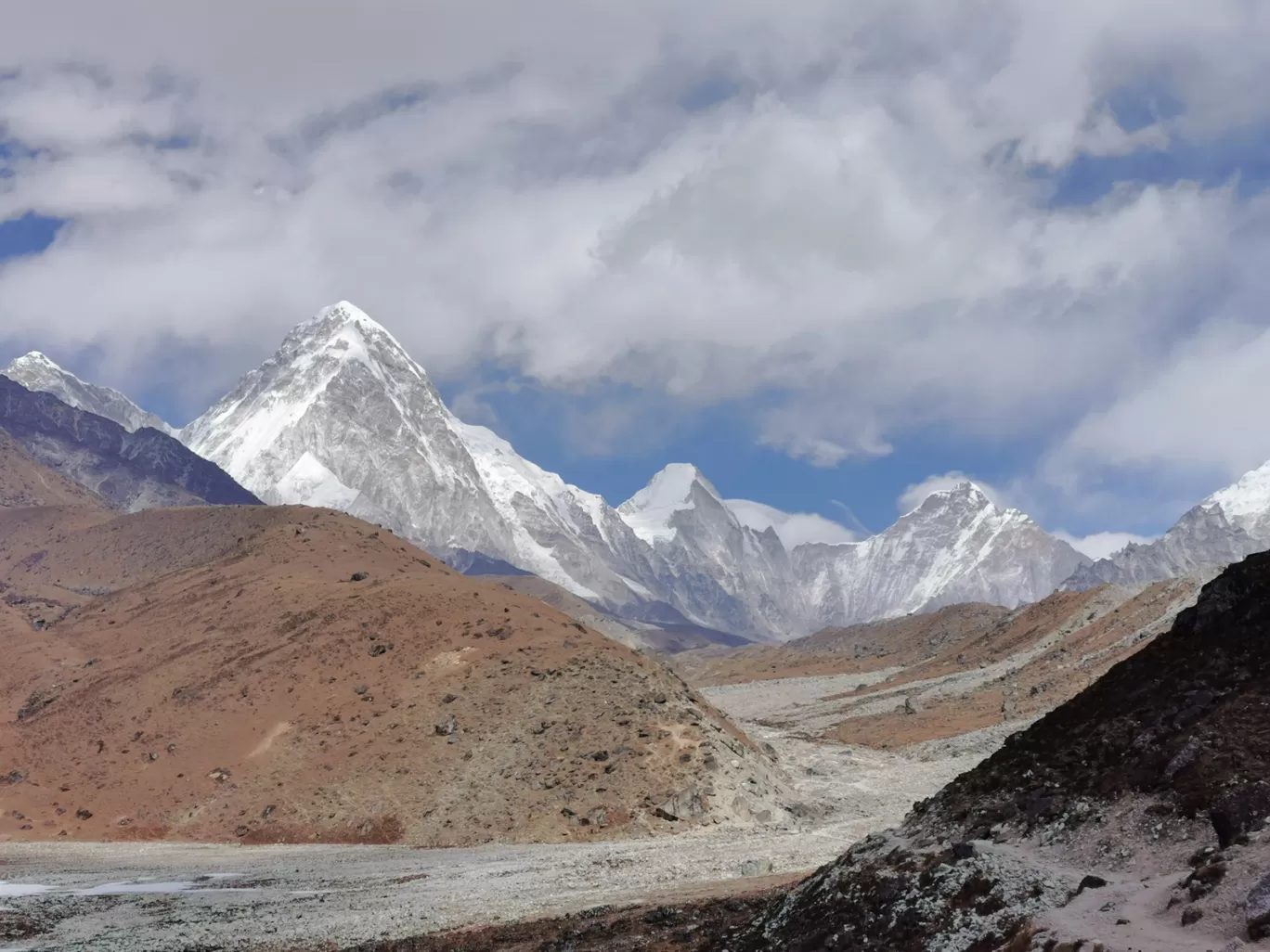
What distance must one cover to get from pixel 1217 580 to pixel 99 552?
192 metres

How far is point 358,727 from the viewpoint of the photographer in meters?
68.0

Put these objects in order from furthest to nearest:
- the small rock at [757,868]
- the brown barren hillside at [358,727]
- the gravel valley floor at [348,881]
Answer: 1. the brown barren hillside at [358,727]
2. the small rock at [757,868]
3. the gravel valley floor at [348,881]

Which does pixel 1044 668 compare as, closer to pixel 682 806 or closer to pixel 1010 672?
pixel 1010 672

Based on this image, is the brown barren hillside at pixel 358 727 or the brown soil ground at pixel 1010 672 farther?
the brown soil ground at pixel 1010 672

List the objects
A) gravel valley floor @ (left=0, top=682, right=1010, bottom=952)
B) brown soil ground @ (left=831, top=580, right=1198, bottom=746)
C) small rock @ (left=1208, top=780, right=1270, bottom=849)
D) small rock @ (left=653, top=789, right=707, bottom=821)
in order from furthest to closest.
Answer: brown soil ground @ (left=831, top=580, right=1198, bottom=746) < small rock @ (left=653, top=789, right=707, bottom=821) < gravel valley floor @ (left=0, top=682, right=1010, bottom=952) < small rock @ (left=1208, top=780, right=1270, bottom=849)

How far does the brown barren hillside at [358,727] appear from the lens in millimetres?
57781

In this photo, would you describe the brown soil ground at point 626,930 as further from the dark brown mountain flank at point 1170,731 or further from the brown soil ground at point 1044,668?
the brown soil ground at point 1044,668

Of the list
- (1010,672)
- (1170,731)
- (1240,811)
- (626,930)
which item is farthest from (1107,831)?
(1010,672)

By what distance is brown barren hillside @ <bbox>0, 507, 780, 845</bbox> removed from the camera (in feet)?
190

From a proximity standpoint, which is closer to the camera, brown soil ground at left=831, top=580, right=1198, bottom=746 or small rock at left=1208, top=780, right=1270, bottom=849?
small rock at left=1208, top=780, right=1270, bottom=849

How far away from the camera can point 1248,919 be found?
43.4 feet

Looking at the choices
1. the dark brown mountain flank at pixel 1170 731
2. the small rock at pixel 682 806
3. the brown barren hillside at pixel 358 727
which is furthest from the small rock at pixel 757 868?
the dark brown mountain flank at pixel 1170 731

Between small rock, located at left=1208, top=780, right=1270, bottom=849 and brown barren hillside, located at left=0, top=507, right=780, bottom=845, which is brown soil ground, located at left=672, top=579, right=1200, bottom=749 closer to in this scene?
brown barren hillside, located at left=0, top=507, right=780, bottom=845

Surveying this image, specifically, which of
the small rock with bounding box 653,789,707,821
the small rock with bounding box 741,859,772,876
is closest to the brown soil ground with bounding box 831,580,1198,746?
the small rock with bounding box 653,789,707,821
